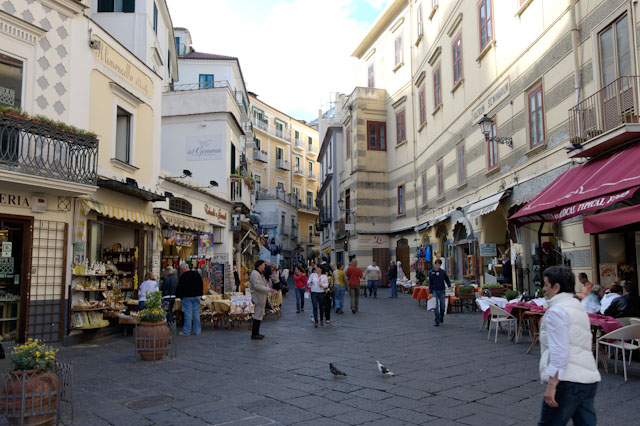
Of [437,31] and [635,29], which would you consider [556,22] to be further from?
[437,31]

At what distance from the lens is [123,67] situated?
44.6 feet

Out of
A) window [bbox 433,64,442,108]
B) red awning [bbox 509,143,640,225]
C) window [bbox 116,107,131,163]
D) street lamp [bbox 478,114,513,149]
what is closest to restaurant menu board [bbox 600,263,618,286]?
red awning [bbox 509,143,640,225]

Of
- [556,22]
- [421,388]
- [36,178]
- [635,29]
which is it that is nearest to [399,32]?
[556,22]

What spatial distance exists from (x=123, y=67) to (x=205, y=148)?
A: 8445 mm

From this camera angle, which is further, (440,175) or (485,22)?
(440,175)

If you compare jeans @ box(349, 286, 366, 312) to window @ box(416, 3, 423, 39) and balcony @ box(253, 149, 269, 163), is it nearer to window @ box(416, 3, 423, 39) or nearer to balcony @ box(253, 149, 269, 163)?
window @ box(416, 3, 423, 39)

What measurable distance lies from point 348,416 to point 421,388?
1.52 m

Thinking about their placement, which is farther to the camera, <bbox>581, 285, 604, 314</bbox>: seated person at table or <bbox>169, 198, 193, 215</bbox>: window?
<bbox>169, 198, 193, 215</bbox>: window

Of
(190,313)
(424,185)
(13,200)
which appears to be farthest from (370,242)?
(13,200)

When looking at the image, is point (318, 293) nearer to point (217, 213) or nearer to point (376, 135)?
point (217, 213)

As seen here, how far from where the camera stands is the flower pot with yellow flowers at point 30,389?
194 inches

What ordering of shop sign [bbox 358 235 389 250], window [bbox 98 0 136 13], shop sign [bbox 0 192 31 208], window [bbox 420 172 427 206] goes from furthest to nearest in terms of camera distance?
1. shop sign [bbox 358 235 389 250]
2. window [bbox 420 172 427 206]
3. window [bbox 98 0 136 13]
4. shop sign [bbox 0 192 31 208]

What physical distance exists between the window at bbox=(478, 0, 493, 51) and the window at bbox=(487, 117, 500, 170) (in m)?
2.61

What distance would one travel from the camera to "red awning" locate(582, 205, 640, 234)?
326 inches
